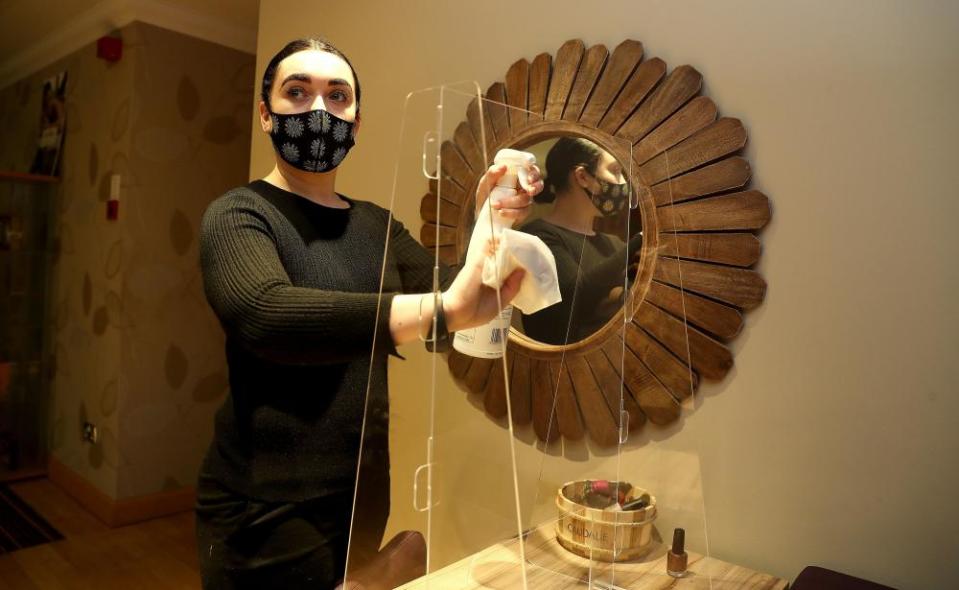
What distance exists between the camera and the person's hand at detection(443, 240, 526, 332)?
81 cm

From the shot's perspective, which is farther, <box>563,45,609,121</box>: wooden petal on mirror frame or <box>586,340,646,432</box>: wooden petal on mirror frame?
<box>563,45,609,121</box>: wooden petal on mirror frame

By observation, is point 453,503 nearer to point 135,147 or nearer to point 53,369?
point 135,147

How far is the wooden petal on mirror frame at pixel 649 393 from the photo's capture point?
148cm

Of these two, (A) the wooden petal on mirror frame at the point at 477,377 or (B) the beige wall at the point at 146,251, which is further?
(B) the beige wall at the point at 146,251

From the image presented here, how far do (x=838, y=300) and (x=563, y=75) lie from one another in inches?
32.1

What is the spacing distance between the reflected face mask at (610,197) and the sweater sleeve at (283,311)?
13.3 inches

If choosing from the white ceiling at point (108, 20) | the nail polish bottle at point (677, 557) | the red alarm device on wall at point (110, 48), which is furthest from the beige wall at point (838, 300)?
the red alarm device on wall at point (110, 48)

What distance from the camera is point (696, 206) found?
1.50m

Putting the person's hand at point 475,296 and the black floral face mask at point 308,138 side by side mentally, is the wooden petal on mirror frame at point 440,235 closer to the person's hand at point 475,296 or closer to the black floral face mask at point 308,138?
the person's hand at point 475,296

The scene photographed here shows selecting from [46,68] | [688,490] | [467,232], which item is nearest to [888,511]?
[688,490]

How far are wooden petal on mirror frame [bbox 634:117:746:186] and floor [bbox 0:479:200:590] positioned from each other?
2.38 metres

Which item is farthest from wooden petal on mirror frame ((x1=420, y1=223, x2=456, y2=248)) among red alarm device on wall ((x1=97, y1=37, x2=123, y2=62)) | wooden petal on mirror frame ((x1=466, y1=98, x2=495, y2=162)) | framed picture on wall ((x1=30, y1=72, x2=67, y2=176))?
framed picture on wall ((x1=30, y1=72, x2=67, y2=176))

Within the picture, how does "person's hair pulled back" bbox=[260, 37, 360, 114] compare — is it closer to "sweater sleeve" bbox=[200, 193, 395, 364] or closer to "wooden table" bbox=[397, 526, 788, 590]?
"sweater sleeve" bbox=[200, 193, 395, 364]

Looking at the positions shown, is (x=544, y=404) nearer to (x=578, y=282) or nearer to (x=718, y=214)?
(x=578, y=282)
